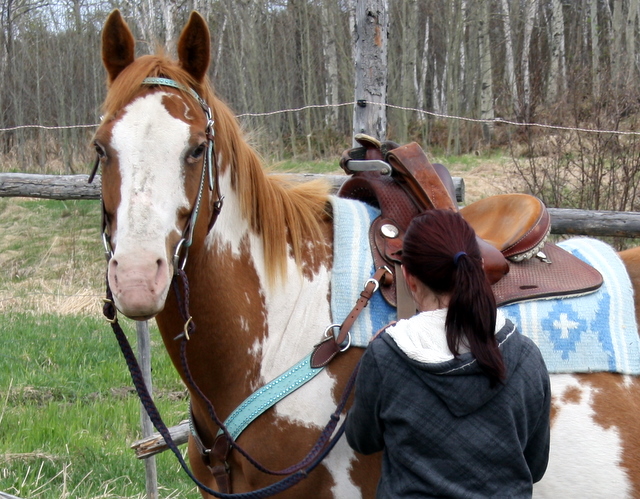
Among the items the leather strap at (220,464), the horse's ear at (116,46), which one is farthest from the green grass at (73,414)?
the horse's ear at (116,46)

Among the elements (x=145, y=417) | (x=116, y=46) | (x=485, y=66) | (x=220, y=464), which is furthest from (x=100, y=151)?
(x=485, y=66)

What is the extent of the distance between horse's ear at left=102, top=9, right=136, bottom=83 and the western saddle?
2.76ft

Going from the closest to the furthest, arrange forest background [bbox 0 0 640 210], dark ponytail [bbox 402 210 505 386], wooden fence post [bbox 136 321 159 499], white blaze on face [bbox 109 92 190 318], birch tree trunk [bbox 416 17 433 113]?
dark ponytail [bbox 402 210 505 386] < white blaze on face [bbox 109 92 190 318] < wooden fence post [bbox 136 321 159 499] < forest background [bbox 0 0 640 210] < birch tree trunk [bbox 416 17 433 113]

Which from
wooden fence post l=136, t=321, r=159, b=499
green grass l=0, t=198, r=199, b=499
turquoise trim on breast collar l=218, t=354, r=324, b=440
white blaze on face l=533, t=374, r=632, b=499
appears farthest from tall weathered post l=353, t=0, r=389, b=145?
white blaze on face l=533, t=374, r=632, b=499

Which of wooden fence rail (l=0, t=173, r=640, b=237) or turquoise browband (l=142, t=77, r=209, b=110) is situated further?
wooden fence rail (l=0, t=173, r=640, b=237)

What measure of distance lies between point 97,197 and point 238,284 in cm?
279

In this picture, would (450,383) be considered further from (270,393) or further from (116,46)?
(116,46)

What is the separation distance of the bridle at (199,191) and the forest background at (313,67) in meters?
8.47

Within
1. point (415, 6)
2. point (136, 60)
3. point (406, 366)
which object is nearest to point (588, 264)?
point (406, 366)

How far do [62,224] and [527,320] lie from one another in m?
12.0

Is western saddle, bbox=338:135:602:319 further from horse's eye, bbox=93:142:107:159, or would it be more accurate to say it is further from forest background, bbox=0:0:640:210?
forest background, bbox=0:0:640:210

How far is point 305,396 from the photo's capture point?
2.06 meters

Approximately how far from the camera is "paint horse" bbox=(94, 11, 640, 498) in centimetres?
188

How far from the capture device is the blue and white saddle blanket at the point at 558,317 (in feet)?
7.00
